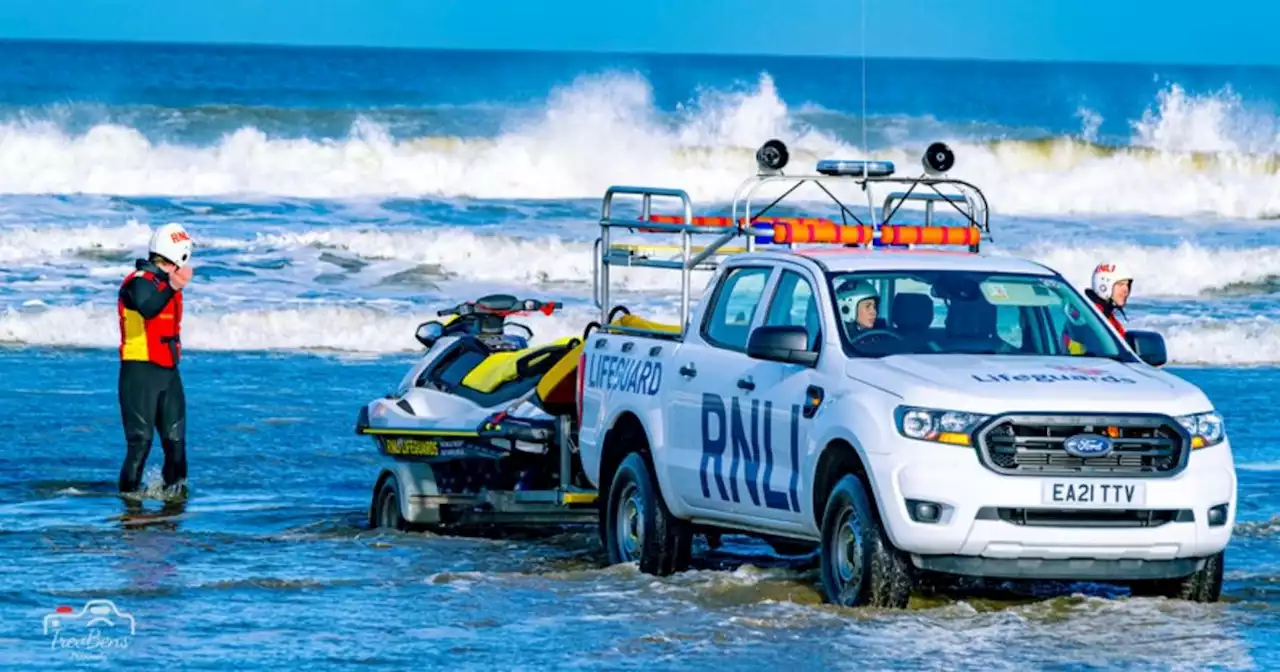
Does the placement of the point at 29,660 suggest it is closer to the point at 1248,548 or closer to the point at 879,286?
the point at 879,286

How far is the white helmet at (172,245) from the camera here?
1500 centimetres

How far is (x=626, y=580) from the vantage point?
38.1 ft

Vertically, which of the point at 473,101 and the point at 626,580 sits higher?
the point at 473,101

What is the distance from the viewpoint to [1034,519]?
32.3 ft

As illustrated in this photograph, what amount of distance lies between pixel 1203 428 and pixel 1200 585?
81 cm

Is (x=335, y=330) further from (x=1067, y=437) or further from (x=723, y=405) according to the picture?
(x=1067, y=437)

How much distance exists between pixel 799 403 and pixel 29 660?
335 cm

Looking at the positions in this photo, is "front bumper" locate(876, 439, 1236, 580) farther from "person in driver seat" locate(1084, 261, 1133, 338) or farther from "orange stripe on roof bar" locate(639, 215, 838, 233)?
"person in driver seat" locate(1084, 261, 1133, 338)

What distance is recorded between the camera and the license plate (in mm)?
9797

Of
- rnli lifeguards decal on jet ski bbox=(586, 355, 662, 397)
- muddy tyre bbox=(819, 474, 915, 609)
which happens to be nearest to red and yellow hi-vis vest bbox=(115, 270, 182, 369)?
rnli lifeguards decal on jet ski bbox=(586, 355, 662, 397)

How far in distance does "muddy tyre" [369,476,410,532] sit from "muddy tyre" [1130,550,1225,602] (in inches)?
182

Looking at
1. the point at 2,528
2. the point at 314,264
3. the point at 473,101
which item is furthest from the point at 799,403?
the point at 473,101

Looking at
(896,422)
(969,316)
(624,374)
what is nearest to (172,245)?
(624,374)

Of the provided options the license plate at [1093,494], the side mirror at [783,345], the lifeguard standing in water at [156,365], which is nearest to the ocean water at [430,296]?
the lifeguard standing in water at [156,365]
